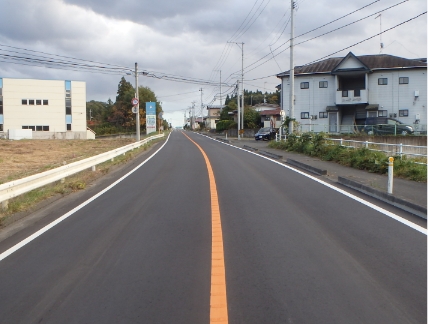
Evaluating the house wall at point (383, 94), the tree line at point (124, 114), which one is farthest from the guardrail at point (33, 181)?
the tree line at point (124, 114)

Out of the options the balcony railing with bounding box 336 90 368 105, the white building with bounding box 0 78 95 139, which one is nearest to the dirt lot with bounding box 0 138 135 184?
the balcony railing with bounding box 336 90 368 105

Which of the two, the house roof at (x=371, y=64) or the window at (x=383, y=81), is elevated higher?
the house roof at (x=371, y=64)

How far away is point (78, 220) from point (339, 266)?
5471 mm

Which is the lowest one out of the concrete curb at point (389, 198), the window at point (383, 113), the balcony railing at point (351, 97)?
the concrete curb at point (389, 198)

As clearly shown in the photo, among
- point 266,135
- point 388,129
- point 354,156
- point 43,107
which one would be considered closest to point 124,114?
point 43,107

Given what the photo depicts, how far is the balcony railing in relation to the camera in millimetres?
51406

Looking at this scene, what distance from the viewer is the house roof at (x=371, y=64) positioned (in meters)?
50.9

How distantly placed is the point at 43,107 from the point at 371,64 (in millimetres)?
45971

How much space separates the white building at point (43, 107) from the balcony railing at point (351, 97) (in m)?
39.5

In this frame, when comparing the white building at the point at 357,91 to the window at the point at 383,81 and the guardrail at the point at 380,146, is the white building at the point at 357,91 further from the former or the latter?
the guardrail at the point at 380,146

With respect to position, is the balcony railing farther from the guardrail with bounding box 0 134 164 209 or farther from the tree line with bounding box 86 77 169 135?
the tree line with bounding box 86 77 169 135

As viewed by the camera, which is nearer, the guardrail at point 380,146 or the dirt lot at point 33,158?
the guardrail at point 380,146

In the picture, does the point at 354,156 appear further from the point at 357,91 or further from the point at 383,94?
the point at 383,94

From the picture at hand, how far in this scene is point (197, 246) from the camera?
7.38 meters
